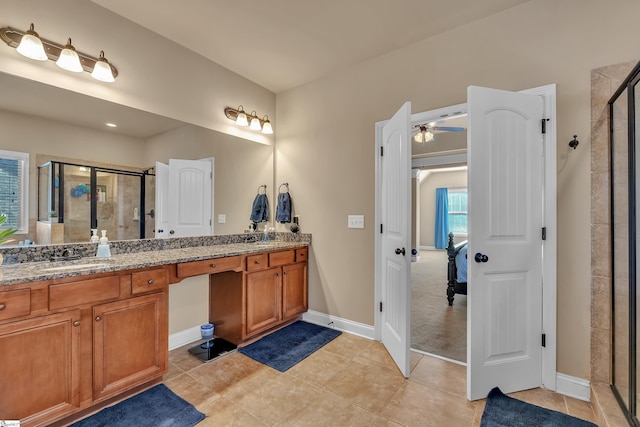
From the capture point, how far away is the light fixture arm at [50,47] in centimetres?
171

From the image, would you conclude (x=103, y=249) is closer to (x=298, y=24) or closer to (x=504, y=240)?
(x=298, y=24)

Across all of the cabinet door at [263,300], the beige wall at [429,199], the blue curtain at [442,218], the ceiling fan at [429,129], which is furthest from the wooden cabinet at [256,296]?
the beige wall at [429,199]

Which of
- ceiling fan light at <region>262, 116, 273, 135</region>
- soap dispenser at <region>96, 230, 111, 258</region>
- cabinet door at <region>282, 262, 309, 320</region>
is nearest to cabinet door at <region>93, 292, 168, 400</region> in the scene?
soap dispenser at <region>96, 230, 111, 258</region>

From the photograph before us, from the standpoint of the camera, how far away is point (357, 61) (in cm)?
284

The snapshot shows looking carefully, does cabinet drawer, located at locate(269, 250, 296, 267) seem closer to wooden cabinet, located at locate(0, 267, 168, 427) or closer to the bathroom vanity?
the bathroom vanity

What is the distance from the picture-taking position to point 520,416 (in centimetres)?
169

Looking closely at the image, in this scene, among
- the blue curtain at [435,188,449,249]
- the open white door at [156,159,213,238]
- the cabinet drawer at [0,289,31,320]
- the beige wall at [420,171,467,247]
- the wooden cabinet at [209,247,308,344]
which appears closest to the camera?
the cabinet drawer at [0,289,31,320]

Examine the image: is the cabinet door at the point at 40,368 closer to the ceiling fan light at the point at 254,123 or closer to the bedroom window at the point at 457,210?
the ceiling fan light at the point at 254,123

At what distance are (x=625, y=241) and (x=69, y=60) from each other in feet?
12.1

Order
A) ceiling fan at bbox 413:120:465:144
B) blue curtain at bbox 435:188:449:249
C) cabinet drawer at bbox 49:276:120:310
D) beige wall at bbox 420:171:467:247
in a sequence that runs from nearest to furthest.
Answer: cabinet drawer at bbox 49:276:120:310
ceiling fan at bbox 413:120:465:144
blue curtain at bbox 435:188:449:249
beige wall at bbox 420:171:467:247

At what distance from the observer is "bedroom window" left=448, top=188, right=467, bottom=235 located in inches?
350

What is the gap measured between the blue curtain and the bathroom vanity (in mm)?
8175

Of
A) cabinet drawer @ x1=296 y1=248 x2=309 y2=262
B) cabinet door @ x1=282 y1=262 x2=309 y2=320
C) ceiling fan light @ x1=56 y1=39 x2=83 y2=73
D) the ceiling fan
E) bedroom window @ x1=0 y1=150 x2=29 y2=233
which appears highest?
the ceiling fan

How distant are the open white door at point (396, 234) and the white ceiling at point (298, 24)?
2.39 ft
